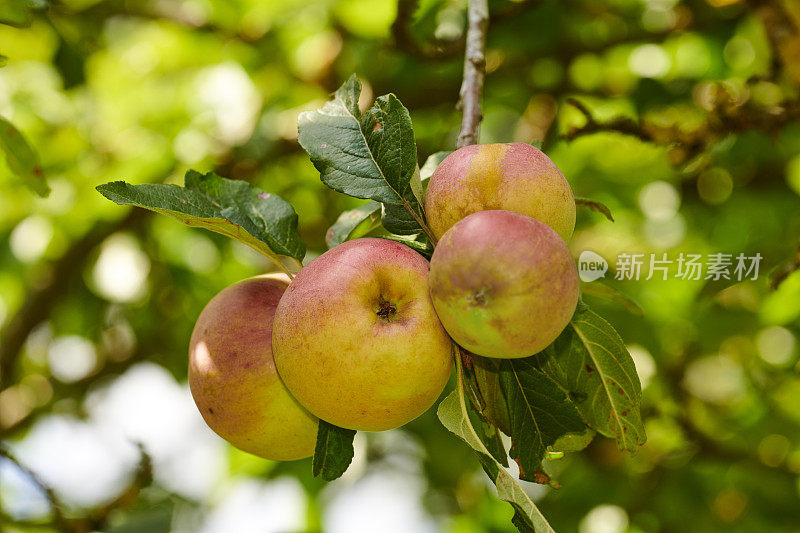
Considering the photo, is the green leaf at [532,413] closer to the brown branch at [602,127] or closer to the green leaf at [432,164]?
the green leaf at [432,164]

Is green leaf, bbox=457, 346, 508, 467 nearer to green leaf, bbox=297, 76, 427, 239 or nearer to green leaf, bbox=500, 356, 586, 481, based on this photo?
green leaf, bbox=500, 356, 586, 481

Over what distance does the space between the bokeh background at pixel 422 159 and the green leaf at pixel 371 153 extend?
107 centimetres

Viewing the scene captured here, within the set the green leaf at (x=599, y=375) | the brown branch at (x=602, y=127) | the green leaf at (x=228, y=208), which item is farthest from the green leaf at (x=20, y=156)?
the brown branch at (x=602, y=127)

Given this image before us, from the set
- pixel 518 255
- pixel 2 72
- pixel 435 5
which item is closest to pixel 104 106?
pixel 2 72

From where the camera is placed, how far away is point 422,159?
2.78 metres

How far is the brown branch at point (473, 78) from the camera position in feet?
3.98

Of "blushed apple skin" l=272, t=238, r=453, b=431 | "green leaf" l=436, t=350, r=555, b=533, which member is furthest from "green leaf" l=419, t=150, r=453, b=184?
"green leaf" l=436, t=350, r=555, b=533

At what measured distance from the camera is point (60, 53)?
229 centimetres

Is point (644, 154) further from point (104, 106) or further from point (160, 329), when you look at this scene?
point (104, 106)

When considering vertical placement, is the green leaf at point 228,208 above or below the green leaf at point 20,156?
above

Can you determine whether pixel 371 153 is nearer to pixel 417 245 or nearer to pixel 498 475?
pixel 417 245

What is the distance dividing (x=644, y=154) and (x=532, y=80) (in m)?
0.55

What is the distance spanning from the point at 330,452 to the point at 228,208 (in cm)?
45

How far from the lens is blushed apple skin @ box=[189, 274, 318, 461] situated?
3.85ft
